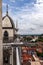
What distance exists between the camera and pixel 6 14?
638cm

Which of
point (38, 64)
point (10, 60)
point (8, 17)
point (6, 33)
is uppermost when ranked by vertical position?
point (8, 17)

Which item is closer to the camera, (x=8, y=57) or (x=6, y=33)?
(x=8, y=57)

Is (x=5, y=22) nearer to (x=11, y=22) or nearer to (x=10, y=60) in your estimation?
(x=11, y=22)

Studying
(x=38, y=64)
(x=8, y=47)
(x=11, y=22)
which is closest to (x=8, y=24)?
(x=11, y=22)

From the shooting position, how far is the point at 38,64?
13.2 metres

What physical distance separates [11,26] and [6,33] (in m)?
0.25

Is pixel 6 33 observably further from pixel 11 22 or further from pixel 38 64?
pixel 38 64

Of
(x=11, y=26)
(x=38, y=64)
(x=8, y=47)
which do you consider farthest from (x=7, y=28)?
(x=38, y=64)

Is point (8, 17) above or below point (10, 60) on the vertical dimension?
above

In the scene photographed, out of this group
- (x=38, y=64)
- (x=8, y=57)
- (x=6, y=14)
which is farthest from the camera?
(x=38, y=64)

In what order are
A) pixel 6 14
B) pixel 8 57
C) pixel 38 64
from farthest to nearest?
pixel 38 64, pixel 6 14, pixel 8 57

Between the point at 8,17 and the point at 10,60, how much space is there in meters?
1.35

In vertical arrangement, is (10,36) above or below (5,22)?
below

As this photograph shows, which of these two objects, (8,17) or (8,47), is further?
(8,17)
